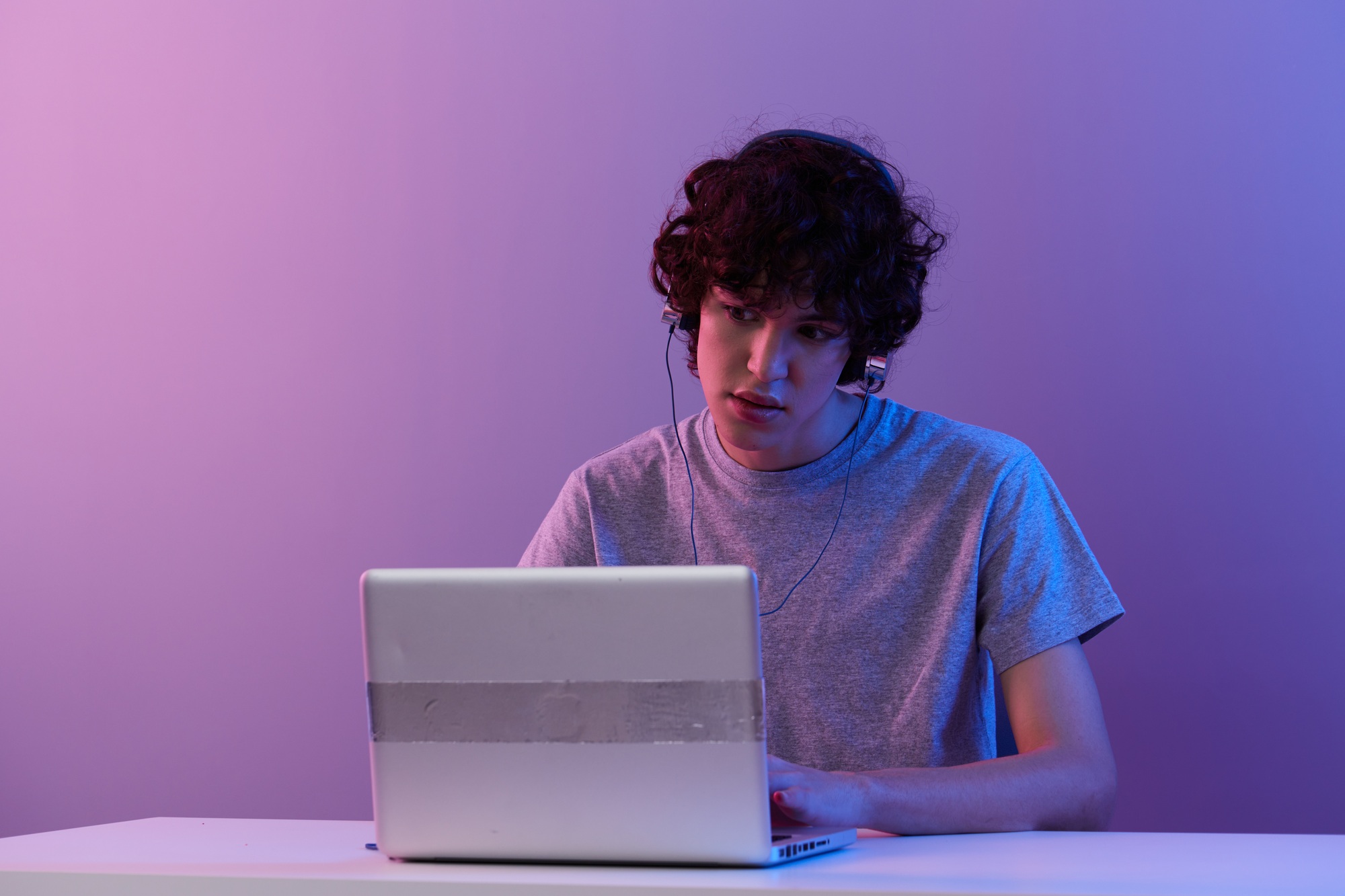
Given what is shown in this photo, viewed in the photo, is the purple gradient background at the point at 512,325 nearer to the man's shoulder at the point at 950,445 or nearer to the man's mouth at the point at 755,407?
the man's shoulder at the point at 950,445

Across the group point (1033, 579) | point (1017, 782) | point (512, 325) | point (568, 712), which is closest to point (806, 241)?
point (1033, 579)

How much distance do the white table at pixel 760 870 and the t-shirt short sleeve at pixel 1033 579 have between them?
0.34m

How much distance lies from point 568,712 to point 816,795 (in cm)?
26

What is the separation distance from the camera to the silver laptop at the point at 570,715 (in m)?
0.76

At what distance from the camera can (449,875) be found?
0.75 metres

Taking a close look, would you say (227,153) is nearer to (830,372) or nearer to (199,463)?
(199,463)

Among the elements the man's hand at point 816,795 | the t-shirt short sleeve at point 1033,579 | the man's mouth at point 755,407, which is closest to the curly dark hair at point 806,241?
the man's mouth at point 755,407

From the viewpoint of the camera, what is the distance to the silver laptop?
0.76m

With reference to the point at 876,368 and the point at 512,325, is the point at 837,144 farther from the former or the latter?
the point at 512,325

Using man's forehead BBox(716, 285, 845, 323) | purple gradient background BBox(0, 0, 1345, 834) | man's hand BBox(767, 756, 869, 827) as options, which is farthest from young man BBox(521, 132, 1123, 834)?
purple gradient background BBox(0, 0, 1345, 834)

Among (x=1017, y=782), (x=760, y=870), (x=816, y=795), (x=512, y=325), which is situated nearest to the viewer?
(x=760, y=870)

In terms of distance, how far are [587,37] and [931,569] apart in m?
1.17

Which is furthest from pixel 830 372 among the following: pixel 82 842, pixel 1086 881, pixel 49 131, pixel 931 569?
pixel 49 131

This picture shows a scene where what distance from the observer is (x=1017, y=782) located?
42.5 inches
